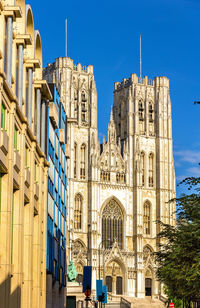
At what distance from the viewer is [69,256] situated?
8612 centimetres

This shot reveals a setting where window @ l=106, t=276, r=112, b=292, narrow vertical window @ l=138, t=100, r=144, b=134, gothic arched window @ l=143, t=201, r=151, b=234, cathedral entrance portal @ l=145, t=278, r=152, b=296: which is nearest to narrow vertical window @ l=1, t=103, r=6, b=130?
window @ l=106, t=276, r=112, b=292

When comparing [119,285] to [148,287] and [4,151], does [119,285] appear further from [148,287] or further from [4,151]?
[4,151]

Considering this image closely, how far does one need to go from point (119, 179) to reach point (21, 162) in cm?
6831

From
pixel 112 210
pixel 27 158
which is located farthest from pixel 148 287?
pixel 27 158

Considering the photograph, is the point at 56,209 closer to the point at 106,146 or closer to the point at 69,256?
the point at 69,256

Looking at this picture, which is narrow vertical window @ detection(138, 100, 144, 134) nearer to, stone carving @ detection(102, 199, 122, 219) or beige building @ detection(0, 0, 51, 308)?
stone carving @ detection(102, 199, 122, 219)

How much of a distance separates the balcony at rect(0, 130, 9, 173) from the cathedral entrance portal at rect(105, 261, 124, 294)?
69430 millimetres

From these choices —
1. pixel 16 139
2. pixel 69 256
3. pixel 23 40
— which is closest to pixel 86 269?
pixel 16 139

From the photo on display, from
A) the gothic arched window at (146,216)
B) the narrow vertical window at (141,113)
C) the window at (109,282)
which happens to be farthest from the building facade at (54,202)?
the narrow vertical window at (141,113)

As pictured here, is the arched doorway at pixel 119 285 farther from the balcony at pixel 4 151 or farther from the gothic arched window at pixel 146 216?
the balcony at pixel 4 151

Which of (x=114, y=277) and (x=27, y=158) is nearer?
(x=27, y=158)

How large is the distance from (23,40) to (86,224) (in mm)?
64843

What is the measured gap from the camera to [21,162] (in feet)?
91.9

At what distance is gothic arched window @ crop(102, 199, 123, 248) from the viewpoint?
93875 mm
